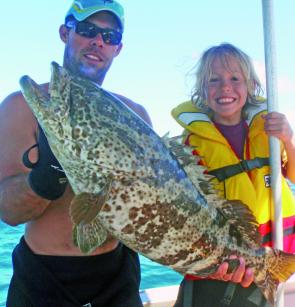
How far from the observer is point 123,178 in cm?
264

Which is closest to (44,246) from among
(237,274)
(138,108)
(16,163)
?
(16,163)

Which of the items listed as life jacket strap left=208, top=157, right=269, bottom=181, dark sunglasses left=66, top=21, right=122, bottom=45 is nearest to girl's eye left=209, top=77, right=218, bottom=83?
life jacket strap left=208, top=157, right=269, bottom=181

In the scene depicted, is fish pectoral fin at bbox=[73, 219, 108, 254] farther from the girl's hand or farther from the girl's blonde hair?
the girl's blonde hair

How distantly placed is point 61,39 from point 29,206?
190cm

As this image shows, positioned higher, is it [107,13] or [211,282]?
[107,13]

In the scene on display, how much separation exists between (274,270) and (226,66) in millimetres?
2042

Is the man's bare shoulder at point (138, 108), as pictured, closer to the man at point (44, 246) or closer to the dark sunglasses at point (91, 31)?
the dark sunglasses at point (91, 31)

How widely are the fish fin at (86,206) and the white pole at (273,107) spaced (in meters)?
1.80

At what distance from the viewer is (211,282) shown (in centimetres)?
378

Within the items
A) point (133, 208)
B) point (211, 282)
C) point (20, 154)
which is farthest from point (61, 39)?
point (211, 282)

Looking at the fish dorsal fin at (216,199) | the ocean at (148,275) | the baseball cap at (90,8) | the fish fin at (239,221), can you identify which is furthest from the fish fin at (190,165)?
the ocean at (148,275)

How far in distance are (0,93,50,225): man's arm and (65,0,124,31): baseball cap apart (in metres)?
0.95

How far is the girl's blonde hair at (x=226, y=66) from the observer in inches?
165

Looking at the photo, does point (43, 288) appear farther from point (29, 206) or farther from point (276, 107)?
point (276, 107)
